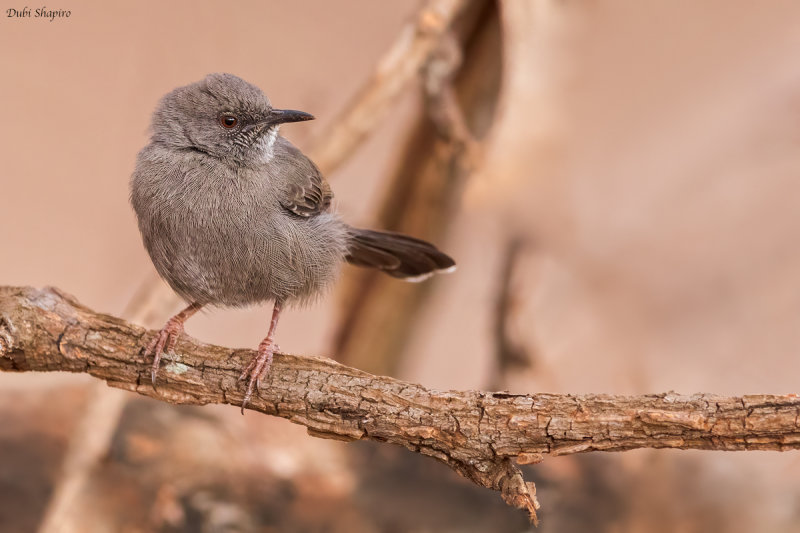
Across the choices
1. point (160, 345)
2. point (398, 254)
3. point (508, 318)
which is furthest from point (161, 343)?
point (508, 318)

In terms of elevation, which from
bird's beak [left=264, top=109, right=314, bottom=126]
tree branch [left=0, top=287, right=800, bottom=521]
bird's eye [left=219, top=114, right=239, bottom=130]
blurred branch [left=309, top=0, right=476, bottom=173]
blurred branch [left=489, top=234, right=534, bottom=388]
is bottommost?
tree branch [left=0, top=287, right=800, bottom=521]

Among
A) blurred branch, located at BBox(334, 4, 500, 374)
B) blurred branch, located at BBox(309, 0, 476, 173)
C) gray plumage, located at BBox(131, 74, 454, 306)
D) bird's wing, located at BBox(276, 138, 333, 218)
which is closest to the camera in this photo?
gray plumage, located at BBox(131, 74, 454, 306)

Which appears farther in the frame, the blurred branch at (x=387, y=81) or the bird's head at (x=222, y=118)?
the blurred branch at (x=387, y=81)

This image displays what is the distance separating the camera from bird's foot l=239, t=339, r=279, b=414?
327 centimetres

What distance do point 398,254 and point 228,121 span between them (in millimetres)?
1320

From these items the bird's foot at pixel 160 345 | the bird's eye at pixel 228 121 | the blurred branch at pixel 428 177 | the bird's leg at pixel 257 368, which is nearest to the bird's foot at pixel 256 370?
the bird's leg at pixel 257 368

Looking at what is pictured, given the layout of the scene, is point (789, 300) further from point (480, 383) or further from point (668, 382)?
point (480, 383)

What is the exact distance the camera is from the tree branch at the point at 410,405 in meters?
2.69

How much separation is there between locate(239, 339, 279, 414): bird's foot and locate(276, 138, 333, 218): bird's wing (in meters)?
0.78

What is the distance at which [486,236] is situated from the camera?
636 cm

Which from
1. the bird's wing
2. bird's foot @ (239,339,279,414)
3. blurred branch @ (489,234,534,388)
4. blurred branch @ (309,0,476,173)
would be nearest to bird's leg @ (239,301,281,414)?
bird's foot @ (239,339,279,414)

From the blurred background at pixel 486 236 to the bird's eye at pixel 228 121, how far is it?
165cm

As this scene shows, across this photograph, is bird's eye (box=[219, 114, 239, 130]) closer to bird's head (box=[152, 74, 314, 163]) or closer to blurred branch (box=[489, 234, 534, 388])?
bird's head (box=[152, 74, 314, 163])

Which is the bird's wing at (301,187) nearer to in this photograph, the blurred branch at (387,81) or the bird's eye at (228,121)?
the bird's eye at (228,121)
